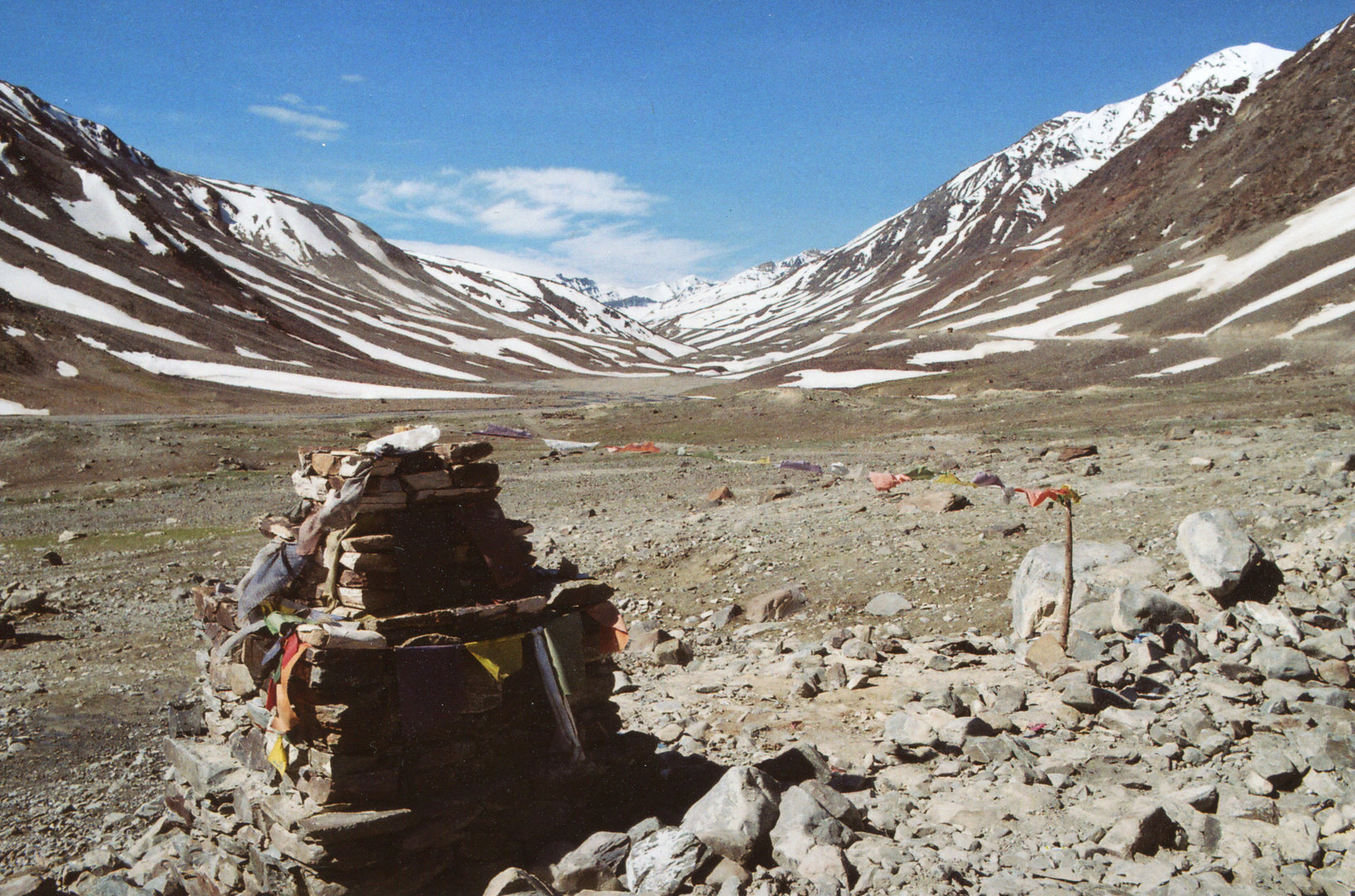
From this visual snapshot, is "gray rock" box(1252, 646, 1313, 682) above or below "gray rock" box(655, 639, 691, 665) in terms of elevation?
above

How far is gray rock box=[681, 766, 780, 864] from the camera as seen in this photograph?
20.2 feet

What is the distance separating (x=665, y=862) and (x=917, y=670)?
545 cm

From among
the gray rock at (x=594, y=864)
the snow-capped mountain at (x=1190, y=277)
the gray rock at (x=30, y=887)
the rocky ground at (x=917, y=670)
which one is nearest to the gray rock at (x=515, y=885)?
the rocky ground at (x=917, y=670)

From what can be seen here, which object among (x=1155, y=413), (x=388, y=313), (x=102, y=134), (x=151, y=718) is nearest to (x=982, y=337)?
(x=1155, y=413)

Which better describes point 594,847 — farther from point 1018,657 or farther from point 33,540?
point 33,540

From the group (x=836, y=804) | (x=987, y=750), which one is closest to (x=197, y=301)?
(x=836, y=804)

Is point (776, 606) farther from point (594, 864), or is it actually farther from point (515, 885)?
point (515, 885)

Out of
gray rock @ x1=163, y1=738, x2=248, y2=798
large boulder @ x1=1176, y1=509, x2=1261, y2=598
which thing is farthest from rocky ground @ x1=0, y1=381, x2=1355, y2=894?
gray rock @ x1=163, y1=738, x2=248, y2=798

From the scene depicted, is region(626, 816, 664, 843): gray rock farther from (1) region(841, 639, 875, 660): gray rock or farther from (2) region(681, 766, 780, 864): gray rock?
(1) region(841, 639, 875, 660): gray rock

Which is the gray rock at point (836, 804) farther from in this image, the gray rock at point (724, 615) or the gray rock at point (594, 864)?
the gray rock at point (724, 615)

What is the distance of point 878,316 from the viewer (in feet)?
506

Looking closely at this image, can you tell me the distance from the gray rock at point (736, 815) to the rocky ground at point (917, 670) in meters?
0.06

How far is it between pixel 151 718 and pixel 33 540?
45.3 feet

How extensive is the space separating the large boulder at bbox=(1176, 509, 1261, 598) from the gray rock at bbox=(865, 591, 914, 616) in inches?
157
